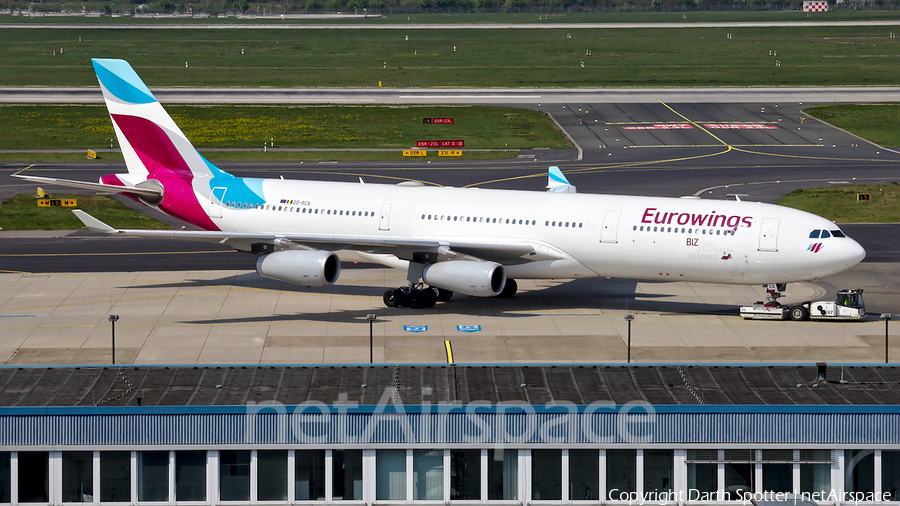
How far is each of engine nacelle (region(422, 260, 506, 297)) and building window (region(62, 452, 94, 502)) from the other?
2141 centimetres

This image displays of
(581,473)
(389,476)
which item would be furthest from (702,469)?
(389,476)

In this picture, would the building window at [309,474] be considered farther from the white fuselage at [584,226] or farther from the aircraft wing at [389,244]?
the white fuselage at [584,226]

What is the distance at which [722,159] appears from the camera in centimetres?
8994

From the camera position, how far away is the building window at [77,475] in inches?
960

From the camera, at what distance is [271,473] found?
24.7 metres

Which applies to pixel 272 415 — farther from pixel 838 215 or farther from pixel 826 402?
pixel 838 215

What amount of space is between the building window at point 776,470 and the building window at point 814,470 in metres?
0.25

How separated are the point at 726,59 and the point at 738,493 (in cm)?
16055

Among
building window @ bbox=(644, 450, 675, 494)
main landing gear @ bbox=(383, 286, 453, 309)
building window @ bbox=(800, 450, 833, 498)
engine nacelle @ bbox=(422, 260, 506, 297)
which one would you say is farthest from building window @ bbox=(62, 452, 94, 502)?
main landing gear @ bbox=(383, 286, 453, 309)

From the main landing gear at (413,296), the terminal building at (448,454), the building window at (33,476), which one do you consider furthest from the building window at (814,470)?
the main landing gear at (413,296)

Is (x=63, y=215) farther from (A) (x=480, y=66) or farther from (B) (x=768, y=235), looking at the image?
(A) (x=480, y=66)

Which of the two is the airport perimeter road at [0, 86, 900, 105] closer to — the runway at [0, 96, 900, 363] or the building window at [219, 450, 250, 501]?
the runway at [0, 96, 900, 363]

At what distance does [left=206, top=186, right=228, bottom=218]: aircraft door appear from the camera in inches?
2002

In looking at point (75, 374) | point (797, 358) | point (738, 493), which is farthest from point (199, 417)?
point (797, 358)
